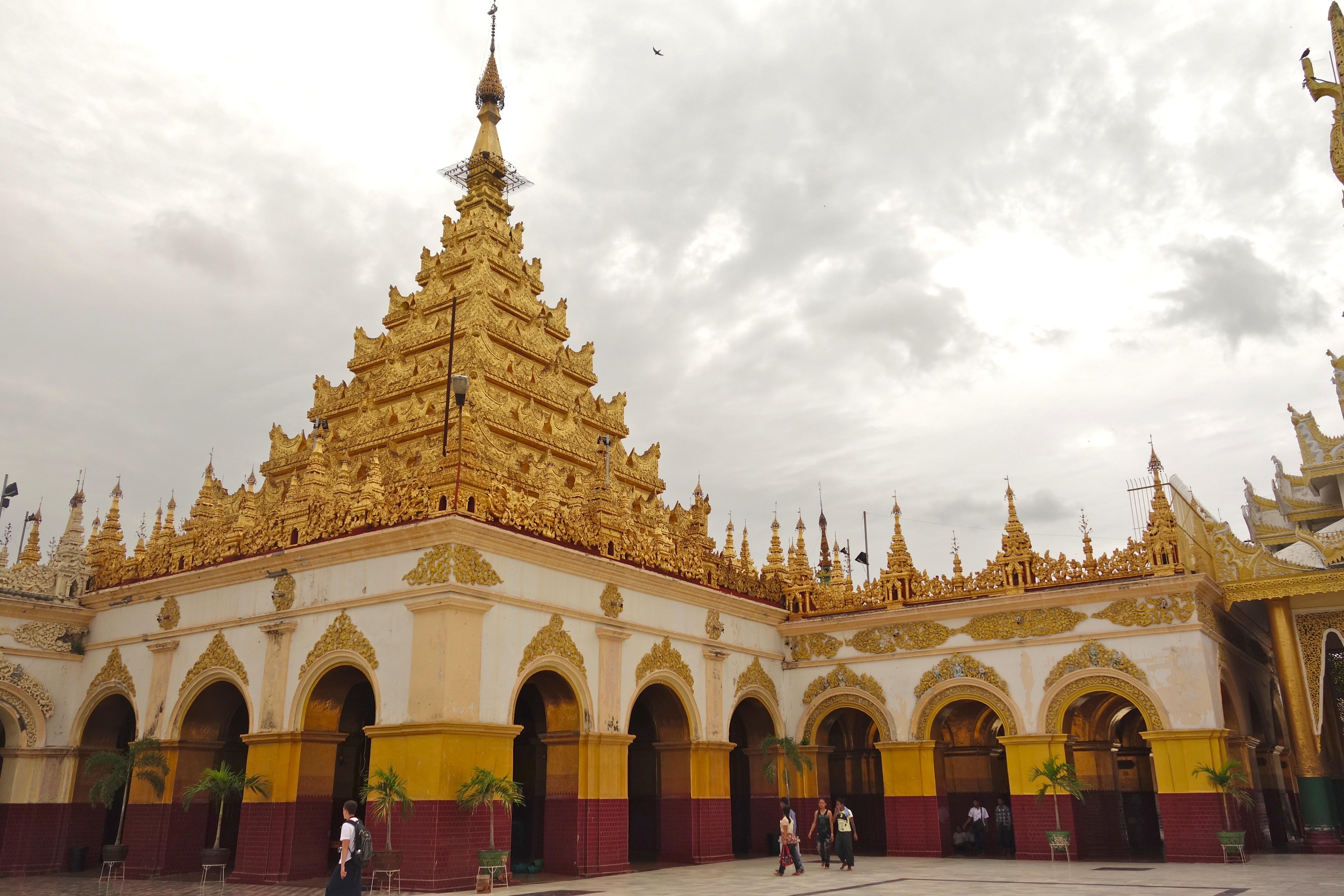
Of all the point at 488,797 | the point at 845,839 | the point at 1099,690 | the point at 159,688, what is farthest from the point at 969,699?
the point at 159,688

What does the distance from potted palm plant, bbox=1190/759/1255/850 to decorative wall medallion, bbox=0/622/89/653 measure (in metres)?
21.1

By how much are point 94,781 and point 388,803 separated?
946 cm

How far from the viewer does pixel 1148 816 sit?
83.5 feet

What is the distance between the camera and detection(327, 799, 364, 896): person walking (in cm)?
1068

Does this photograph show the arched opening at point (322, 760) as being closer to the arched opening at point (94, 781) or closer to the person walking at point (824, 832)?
the arched opening at point (94, 781)

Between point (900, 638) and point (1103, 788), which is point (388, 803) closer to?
point (900, 638)

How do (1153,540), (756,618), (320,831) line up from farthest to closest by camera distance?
1. (756,618)
2. (1153,540)
3. (320,831)

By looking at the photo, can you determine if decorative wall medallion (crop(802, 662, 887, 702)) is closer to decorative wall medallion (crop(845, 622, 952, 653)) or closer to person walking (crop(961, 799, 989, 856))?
decorative wall medallion (crop(845, 622, 952, 653))

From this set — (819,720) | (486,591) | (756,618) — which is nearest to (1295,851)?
(819,720)

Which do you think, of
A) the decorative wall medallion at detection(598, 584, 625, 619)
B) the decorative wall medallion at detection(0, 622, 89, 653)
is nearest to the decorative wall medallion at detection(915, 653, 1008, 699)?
the decorative wall medallion at detection(598, 584, 625, 619)

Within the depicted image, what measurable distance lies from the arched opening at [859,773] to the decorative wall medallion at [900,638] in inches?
94.4

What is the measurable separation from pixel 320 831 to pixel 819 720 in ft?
34.1

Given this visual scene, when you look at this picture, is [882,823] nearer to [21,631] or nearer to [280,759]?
[280,759]

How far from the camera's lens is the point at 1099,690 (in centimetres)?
→ 1894
